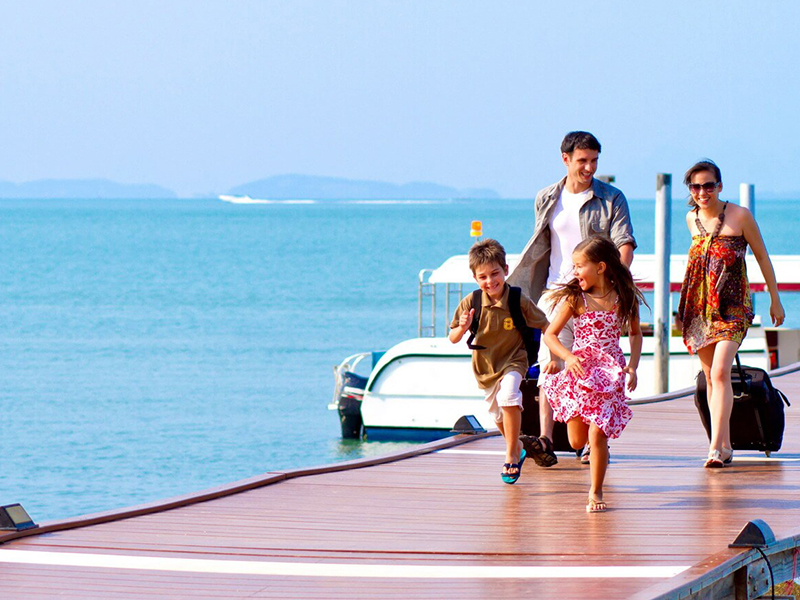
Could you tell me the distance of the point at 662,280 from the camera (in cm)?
1529

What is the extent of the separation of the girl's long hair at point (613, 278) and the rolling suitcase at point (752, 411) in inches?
51.7

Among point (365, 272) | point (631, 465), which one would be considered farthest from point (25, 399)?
point (365, 272)

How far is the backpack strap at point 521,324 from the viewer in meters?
6.40

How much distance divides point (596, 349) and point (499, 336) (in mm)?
625

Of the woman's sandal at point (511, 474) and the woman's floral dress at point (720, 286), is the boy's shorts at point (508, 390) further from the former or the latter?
the woman's floral dress at point (720, 286)

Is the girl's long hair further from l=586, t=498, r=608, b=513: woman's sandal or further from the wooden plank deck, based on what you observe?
the wooden plank deck

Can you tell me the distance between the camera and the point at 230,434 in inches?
918

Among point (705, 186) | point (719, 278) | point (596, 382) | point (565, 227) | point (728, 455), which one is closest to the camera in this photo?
point (596, 382)

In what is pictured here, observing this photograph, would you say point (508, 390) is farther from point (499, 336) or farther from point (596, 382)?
point (596, 382)

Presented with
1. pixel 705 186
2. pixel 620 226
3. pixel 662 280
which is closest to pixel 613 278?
pixel 620 226

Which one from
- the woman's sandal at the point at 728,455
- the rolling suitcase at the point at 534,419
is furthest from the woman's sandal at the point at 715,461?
the rolling suitcase at the point at 534,419

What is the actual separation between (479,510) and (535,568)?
3.56ft

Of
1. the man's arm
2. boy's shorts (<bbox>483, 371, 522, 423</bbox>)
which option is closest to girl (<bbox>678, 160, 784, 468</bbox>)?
the man's arm

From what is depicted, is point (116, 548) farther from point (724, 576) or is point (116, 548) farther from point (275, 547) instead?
point (724, 576)
